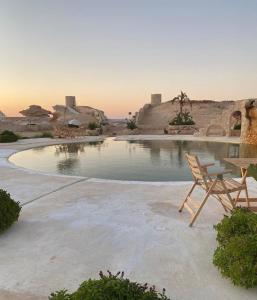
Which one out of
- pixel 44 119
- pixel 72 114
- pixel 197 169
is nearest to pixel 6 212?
pixel 197 169

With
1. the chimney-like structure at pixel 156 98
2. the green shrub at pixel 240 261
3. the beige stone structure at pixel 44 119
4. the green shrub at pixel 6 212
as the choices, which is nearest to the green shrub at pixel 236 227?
the green shrub at pixel 240 261

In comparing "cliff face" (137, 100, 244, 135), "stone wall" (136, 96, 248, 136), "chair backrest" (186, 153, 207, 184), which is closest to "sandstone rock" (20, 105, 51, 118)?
"stone wall" (136, 96, 248, 136)

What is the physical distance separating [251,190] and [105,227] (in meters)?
3.63

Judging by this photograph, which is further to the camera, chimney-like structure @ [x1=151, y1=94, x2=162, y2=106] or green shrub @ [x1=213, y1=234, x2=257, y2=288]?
chimney-like structure @ [x1=151, y1=94, x2=162, y2=106]

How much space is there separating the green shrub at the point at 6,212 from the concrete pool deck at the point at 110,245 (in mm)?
141

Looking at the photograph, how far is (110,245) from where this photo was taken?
351cm

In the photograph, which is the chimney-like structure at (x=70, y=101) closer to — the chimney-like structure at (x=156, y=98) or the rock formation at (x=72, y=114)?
the rock formation at (x=72, y=114)

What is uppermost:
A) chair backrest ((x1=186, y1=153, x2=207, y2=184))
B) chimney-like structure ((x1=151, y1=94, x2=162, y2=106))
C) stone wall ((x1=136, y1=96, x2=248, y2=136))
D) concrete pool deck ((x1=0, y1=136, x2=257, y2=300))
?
chimney-like structure ((x1=151, y1=94, x2=162, y2=106))

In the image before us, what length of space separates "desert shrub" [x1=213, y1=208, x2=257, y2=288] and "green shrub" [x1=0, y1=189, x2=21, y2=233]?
2.79m

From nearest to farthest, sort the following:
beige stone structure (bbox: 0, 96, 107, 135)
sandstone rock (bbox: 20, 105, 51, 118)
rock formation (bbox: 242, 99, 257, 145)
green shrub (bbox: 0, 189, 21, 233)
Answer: green shrub (bbox: 0, 189, 21, 233), rock formation (bbox: 242, 99, 257, 145), beige stone structure (bbox: 0, 96, 107, 135), sandstone rock (bbox: 20, 105, 51, 118)

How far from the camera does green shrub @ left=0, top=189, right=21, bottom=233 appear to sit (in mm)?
3824

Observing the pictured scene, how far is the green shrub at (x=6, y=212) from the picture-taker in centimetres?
382

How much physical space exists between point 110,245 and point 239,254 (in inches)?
62.0

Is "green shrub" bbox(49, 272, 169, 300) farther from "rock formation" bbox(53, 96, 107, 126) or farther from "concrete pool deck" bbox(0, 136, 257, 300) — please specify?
"rock formation" bbox(53, 96, 107, 126)
